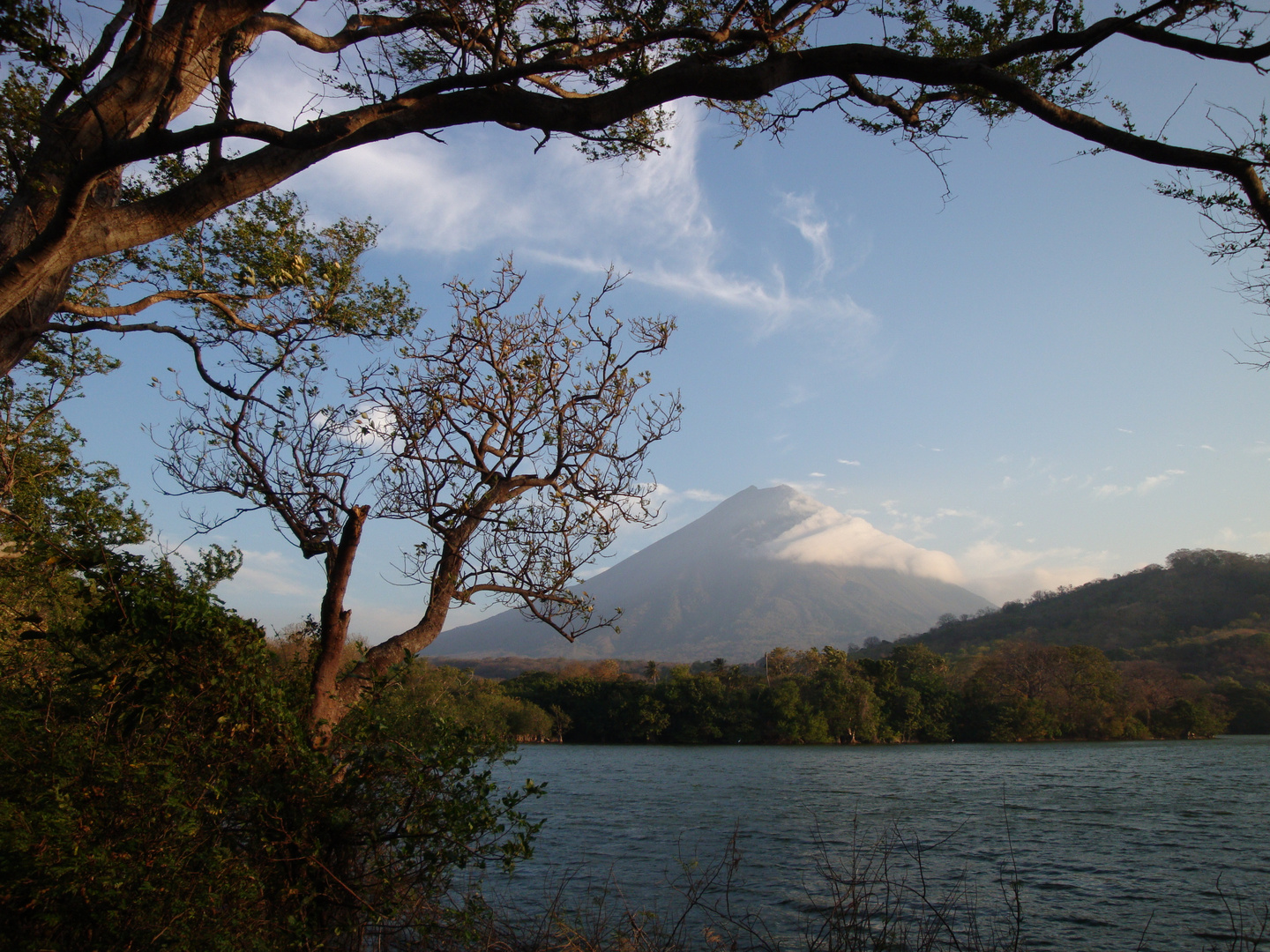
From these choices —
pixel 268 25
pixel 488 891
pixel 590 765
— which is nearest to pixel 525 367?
pixel 268 25

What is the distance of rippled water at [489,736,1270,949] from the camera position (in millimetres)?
16188

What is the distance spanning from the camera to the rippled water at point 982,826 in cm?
Result: 1619

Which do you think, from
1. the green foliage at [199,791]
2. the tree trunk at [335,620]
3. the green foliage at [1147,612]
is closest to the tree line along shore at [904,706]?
the green foliage at [1147,612]

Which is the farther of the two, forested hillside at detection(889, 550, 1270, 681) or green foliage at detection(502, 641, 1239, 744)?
forested hillside at detection(889, 550, 1270, 681)

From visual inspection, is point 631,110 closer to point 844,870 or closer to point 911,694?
point 844,870

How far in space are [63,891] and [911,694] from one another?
7926cm

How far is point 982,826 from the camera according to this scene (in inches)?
1086

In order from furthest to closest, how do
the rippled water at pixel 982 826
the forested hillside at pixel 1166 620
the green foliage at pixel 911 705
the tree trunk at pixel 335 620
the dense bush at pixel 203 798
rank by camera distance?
1. the forested hillside at pixel 1166 620
2. the green foliage at pixel 911 705
3. the rippled water at pixel 982 826
4. the tree trunk at pixel 335 620
5. the dense bush at pixel 203 798

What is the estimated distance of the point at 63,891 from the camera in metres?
3.74

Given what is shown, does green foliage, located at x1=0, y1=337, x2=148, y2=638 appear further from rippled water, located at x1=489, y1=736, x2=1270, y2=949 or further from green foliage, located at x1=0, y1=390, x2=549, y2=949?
rippled water, located at x1=489, y1=736, x2=1270, y2=949

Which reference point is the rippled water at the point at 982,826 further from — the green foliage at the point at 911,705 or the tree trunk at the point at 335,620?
the green foliage at the point at 911,705

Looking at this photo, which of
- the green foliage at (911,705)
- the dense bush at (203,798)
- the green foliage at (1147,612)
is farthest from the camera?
the green foliage at (1147,612)

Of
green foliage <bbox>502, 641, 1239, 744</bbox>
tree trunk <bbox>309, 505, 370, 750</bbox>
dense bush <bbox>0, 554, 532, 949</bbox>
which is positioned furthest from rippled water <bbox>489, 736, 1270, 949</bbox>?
green foliage <bbox>502, 641, 1239, 744</bbox>

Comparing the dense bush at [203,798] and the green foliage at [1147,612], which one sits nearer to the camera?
the dense bush at [203,798]
